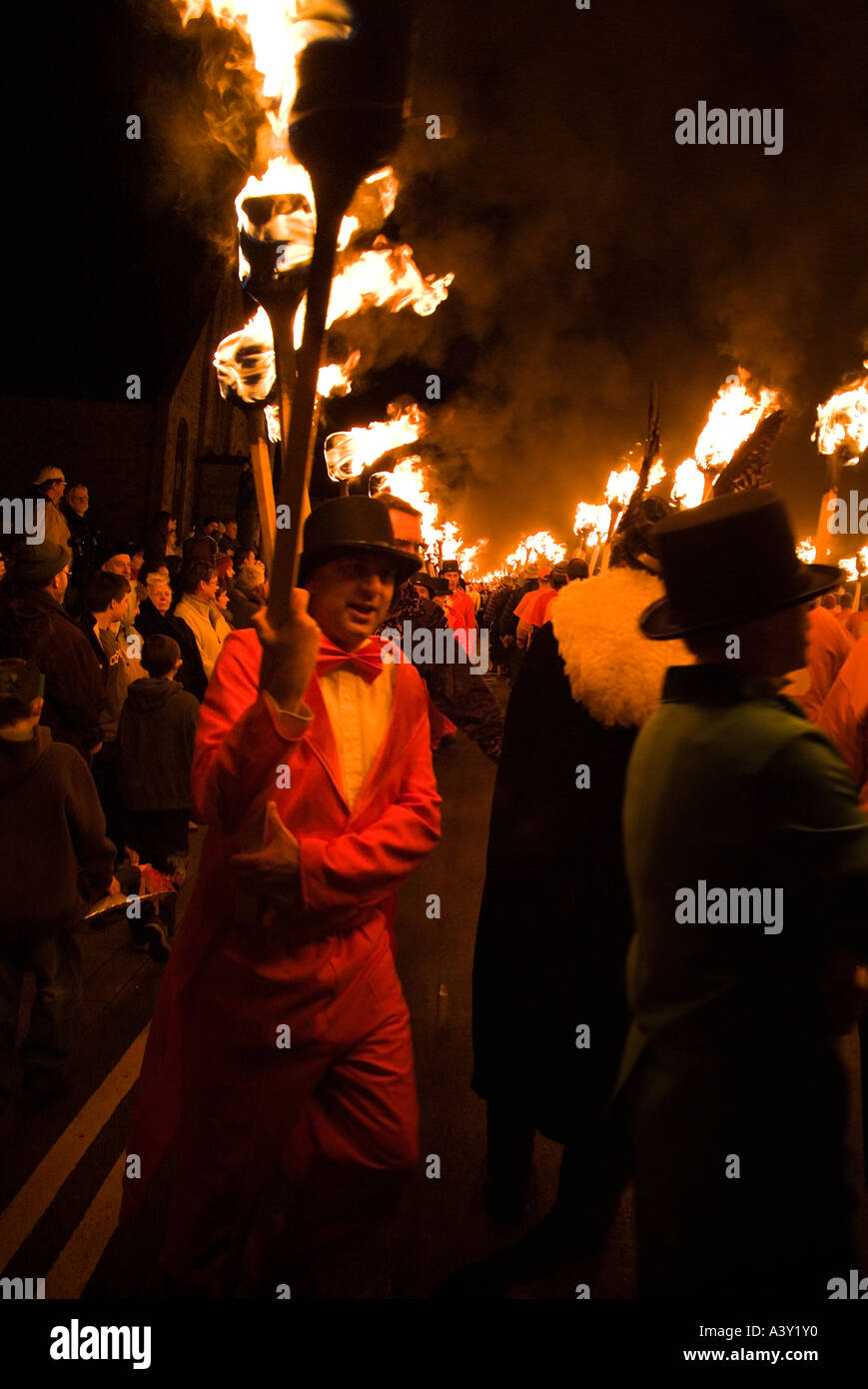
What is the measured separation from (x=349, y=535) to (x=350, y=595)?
172 millimetres

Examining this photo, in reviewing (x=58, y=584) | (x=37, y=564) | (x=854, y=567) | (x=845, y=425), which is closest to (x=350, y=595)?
(x=37, y=564)

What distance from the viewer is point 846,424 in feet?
19.4

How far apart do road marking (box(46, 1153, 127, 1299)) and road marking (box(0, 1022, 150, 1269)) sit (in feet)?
0.51

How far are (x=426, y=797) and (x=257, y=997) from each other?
72 centimetres

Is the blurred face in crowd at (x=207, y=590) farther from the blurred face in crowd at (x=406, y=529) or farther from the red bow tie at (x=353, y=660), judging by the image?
the red bow tie at (x=353, y=660)

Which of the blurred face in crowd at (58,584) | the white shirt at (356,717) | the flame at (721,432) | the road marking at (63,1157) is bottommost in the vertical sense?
the road marking at (63,1157)

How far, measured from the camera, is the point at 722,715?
6.65 feet

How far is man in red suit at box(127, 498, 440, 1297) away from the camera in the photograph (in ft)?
8.51

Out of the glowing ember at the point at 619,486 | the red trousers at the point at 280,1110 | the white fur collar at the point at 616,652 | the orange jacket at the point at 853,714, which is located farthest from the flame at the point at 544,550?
the red trousers at the point at 280,1110

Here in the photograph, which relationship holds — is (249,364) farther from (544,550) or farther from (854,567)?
(544,550)

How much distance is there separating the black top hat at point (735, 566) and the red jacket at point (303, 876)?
1.01 metres

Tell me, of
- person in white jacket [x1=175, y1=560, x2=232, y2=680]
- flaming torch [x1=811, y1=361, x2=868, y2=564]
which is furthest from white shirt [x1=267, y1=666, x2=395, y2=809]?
person in white jacket [x1=175, y1=560, x2=232, y2=680]

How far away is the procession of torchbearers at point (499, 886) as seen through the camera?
1902 mm
